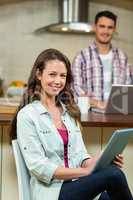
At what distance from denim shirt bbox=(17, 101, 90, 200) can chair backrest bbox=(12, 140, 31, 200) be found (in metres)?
0.02

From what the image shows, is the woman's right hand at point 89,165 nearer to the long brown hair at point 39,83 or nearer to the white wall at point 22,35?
the long brown hair at point 39,83

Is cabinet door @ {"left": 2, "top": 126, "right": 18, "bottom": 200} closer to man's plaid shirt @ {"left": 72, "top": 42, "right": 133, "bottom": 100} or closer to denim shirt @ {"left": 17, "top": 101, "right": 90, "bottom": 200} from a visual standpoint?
denim shirt @ {"left": 17, "top": 101, "right": 90, "bottom": 200}

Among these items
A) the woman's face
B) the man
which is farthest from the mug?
the woman's face

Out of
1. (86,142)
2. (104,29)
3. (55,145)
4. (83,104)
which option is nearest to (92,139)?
(86,142)

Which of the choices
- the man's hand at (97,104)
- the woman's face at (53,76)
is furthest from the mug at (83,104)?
the woman's face at (53,76)

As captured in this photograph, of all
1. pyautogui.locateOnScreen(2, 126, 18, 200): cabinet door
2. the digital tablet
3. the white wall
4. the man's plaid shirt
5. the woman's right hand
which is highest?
the white wall

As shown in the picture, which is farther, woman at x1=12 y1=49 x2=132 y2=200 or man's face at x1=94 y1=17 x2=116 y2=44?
man's face at x1=94 y1=17 x2=116 y2=44

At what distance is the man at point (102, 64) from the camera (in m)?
3.11

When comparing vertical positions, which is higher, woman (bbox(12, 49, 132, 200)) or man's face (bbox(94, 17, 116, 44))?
man's face (bbox(94, 17, 116, 44))

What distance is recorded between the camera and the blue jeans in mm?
1621

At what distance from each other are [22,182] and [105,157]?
342 millimetres

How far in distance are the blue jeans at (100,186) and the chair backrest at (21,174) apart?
0.52 ft

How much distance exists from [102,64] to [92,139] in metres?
1.05

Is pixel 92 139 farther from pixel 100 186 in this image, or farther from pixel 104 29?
pixel 104 29
